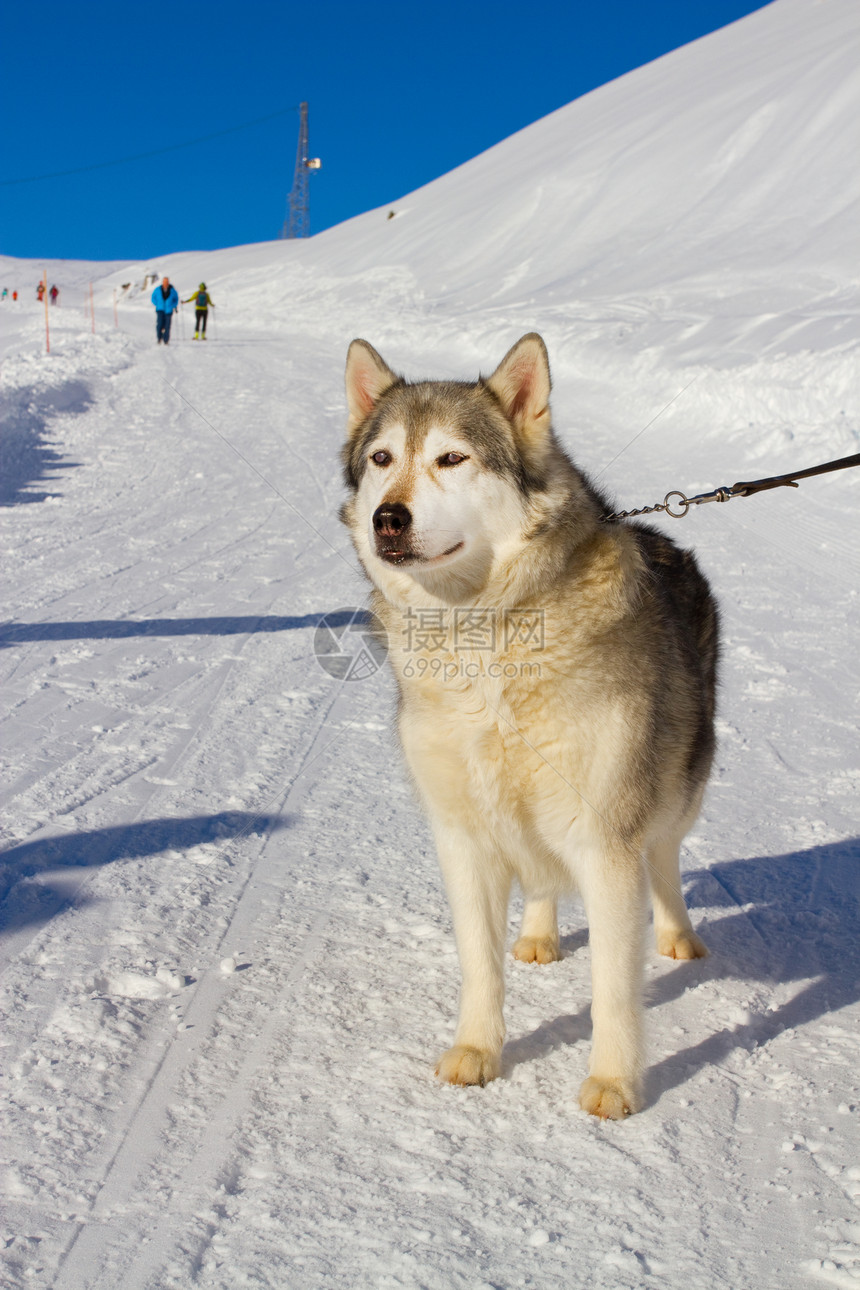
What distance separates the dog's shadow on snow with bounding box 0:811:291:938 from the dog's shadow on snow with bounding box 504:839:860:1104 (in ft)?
5.18

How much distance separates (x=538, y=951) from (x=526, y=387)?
6.55ft

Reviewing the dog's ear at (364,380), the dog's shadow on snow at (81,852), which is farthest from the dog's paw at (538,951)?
the dog's ear at (364,380)

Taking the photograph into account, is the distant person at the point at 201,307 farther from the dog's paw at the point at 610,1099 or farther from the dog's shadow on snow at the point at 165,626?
the dog's paw at the point at 610,1099

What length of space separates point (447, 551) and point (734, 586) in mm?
6399

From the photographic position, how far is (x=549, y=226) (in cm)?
4347

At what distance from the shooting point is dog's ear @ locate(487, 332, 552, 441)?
2.87 metres

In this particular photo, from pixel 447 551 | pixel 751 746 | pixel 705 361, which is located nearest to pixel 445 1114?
pixel 447 551

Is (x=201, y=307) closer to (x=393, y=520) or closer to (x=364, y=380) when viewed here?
(x=364, y=380)

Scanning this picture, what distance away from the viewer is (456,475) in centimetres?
279

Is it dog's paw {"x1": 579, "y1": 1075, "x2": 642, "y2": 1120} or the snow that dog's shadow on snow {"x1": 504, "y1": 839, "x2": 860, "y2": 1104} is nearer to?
the snow

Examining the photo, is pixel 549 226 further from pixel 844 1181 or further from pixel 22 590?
pixel 844 1181

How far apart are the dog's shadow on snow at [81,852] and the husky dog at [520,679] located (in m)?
1.60

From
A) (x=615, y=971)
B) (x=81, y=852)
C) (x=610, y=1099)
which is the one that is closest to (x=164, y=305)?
(x=81, y=852)

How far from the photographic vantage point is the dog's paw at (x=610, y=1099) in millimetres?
2604
